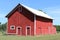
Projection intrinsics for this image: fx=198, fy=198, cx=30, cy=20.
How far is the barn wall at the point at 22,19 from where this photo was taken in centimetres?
4673

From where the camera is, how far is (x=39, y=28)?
48.7 metres

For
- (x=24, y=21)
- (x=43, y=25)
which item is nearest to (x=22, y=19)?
(x=24, y=21)

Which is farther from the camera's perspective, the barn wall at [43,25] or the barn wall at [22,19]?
the barn wall at [43,25]

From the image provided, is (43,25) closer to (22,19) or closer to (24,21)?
(24,21)

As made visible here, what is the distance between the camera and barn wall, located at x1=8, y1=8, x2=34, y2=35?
46731 millimetres

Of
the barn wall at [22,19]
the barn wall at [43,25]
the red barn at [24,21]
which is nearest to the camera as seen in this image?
the red barn at [24,21]

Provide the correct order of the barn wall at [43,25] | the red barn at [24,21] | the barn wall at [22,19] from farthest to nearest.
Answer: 1. the barn wall at [43,25]
2. the barn wall at [22,19]
3. the red barn at [24,21]

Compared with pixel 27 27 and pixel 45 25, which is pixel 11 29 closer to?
pixel 27 27

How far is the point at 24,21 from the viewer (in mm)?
47781

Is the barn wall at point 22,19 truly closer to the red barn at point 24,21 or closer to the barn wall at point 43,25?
the red barn at point 24,21

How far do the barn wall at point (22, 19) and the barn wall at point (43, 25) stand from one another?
1.69 meters

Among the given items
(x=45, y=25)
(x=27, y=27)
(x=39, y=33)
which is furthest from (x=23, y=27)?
(x=45, y=25)

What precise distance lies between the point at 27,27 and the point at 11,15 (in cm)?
553

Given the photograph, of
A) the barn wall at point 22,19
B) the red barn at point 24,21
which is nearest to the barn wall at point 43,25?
the red barn at point 24,21
